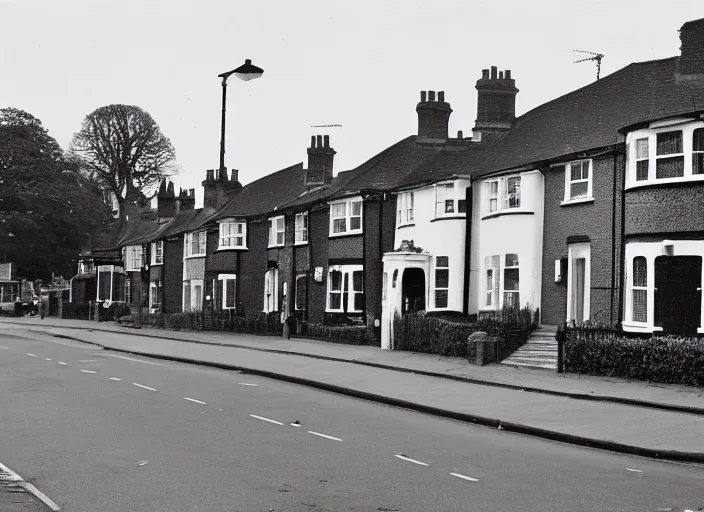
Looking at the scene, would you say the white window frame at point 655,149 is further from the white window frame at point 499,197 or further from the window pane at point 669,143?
the white window frame at point 499,197

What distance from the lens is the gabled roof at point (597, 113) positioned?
28.0 meters

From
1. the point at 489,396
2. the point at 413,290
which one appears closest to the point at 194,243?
the point at 413,290

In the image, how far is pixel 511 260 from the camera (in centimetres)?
3272

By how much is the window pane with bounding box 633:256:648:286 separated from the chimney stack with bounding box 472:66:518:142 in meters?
12.7

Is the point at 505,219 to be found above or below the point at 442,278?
above

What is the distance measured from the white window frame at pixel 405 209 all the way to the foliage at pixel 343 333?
435 cm

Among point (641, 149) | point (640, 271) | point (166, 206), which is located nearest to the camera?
point (640, 271)

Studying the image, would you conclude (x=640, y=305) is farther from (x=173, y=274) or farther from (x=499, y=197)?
(x=173, y=274)

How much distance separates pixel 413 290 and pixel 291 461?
25718mm

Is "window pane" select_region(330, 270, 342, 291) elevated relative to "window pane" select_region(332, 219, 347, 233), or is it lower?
lower

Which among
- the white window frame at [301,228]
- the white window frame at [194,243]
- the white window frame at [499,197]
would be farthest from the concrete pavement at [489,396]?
the white window frame at [194,243]

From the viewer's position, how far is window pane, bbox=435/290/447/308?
3672 cm

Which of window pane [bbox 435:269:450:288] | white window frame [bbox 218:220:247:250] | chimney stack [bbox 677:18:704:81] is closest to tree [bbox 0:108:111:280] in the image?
white window frame [bbox 218:220:247:250]

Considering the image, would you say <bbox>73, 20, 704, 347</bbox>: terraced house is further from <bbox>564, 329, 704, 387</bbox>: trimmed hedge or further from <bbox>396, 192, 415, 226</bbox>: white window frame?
<bbox>564, 329, 704, 387</bbox>: trimmed hedge
